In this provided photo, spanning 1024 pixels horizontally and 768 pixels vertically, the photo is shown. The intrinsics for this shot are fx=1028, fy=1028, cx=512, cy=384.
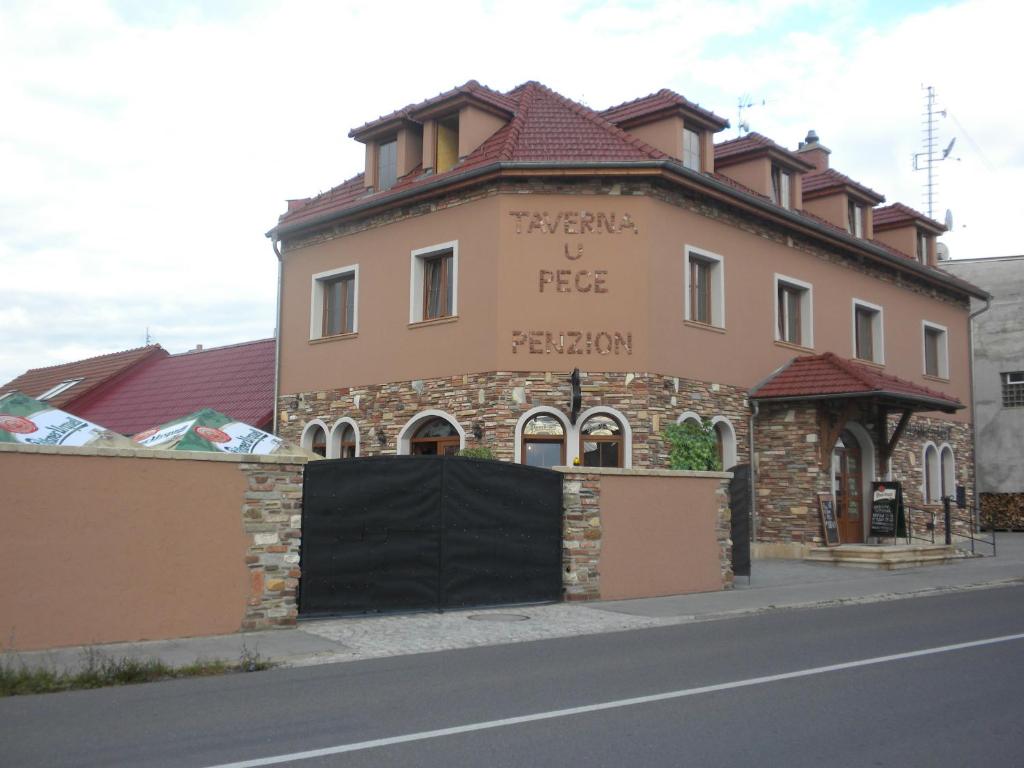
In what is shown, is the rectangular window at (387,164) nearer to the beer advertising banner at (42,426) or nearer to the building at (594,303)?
the building at (594,303)

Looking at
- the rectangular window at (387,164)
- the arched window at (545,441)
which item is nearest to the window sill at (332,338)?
the rectangular window at (387,164)

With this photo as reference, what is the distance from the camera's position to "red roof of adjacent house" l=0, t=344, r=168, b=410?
32906mm

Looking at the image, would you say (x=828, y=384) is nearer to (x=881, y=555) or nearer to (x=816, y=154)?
(x=881, y=555)

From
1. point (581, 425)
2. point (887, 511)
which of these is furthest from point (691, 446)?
point (887, 511)

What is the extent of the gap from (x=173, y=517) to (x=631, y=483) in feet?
21.8

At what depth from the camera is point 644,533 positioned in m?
14.9

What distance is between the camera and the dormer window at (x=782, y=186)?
78.3ft

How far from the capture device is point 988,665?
860cm

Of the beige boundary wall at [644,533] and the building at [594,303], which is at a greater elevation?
the building at [594,303]

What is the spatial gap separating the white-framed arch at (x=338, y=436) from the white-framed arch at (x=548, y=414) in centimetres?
430

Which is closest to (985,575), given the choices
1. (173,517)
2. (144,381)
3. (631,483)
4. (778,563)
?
(778,563)

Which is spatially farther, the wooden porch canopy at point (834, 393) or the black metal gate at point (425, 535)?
the wooden porch canopy at point (834, 393)

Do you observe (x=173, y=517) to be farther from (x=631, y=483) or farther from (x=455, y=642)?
(x=631, y=483)

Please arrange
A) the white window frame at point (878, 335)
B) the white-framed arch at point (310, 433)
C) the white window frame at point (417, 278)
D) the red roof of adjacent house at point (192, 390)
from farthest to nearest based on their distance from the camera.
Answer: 1. the red roof of adjacent house at point (192, 390)
2. the white window frame at point (878, 335)
3. the white-framed arch at point (310, 433)
4. the white window frame at point (417, 278)
